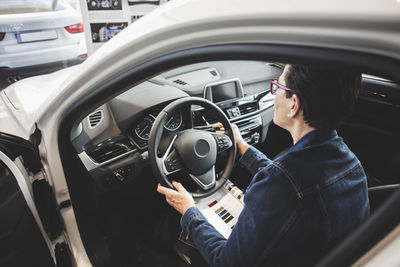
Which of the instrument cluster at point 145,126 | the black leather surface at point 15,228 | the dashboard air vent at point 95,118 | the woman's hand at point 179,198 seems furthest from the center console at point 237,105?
the black leather surface at point 15,228

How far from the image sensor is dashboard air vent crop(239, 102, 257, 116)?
216 cm

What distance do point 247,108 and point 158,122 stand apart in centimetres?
103

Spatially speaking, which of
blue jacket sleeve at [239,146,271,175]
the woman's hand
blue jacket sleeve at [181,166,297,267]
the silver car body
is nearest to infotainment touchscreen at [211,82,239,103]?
blue jacket sleeve at [239,146,271,175]

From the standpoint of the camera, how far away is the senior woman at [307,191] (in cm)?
71

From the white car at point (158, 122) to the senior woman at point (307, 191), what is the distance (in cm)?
11

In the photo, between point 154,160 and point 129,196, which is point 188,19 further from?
point 129,196

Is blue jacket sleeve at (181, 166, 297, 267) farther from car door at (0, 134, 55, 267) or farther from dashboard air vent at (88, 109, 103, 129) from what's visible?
dashboard air vent at (88, 109, 103, 129)

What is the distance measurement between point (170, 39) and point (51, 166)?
0.77 metres

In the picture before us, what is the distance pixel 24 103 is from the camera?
1.47 meters

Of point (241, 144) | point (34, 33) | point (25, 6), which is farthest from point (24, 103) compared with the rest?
point (25, 6)

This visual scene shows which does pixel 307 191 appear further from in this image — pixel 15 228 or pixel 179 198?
pixel 15 228

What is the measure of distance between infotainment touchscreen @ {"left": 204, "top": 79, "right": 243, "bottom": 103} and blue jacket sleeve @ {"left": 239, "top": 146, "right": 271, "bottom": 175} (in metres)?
0.69

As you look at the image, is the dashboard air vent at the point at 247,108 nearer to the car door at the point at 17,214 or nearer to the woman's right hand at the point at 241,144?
the woman's right hand at the point at 241,144

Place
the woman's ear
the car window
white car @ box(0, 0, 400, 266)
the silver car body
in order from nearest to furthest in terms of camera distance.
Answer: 1. white car @ box(0, 0, 400, 266)
2. the woman's ear
3. the silver car body
4. the car window
